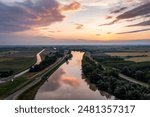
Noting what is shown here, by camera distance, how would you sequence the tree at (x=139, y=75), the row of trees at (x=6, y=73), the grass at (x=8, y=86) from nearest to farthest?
the grass at (x=8, y=86), the row of trees at (x=6, y=73), the tree at (x=139, y=75)

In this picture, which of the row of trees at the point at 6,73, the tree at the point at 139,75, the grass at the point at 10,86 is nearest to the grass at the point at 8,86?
the grass at the point at 10,86

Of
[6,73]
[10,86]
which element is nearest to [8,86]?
[10,86]

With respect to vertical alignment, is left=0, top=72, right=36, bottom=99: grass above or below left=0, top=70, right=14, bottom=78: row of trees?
below

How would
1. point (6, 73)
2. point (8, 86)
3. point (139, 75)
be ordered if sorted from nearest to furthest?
point (8, 86), point (6, 73), point (139, 75)

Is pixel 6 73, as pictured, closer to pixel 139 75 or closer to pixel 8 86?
pixel 8 86

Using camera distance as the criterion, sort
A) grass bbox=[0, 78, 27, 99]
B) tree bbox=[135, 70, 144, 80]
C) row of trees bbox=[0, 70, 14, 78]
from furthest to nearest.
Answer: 1. tree bbox=[135, 70, 144, 80]
2. row of trees bbox=[0, 70, 14, 78]
3. grass bbox=[0, 78, 27, 99]

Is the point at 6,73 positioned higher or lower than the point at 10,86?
higher

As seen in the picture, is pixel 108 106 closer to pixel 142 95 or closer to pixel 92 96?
pixel 142 95

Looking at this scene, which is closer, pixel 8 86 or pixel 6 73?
pixel 8 86

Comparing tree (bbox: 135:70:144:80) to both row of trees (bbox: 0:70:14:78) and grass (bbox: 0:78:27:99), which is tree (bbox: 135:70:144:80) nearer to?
grass (bbox: 0:78:27:99)

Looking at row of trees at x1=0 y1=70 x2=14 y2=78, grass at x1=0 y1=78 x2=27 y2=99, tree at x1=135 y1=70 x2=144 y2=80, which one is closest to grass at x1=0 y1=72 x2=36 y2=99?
grass at x1=0 y1=78 x2=27 y2=99

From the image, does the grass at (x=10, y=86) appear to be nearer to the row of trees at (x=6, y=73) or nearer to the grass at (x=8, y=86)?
the grass at (x=8, y=86)
